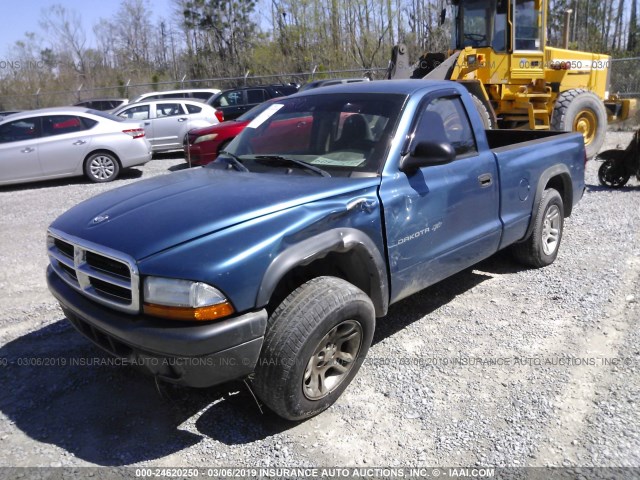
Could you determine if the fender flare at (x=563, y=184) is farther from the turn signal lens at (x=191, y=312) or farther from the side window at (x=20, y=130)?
the side window at (x=20, y=130)

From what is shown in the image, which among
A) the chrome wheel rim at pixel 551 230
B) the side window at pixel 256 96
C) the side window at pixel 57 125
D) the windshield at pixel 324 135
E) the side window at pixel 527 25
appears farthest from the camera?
the side window at pixel 256 96

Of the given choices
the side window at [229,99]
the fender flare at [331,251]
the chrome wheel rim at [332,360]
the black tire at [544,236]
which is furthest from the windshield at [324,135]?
the side window at [229,99]

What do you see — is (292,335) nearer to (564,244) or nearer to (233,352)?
(233,352)

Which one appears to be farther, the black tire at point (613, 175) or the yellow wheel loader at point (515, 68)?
the yellow wheel loader at point (515, 68)

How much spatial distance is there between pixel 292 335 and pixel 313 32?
3617cm

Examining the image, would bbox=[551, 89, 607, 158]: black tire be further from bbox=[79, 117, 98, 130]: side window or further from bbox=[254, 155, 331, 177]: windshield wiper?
bbox=[79, 117, 98, 130]: side window

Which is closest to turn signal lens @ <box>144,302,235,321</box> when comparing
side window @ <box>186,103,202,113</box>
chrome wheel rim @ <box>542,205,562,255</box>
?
chrome wheel rim @ <box>542,205,562,255</box>

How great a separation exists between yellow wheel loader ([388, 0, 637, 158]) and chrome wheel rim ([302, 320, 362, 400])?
282 inches

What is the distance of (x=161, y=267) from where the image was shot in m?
2.71

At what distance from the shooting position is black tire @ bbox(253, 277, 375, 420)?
9.53 ft

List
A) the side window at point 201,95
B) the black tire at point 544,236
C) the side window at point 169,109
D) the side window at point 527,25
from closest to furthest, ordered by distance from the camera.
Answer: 1. the black tire at point 544,236
2. the side window at point 527,25
3. the side window at point 169,109
4. the side window at point 201,95

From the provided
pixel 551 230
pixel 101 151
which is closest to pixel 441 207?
pixel 551 230

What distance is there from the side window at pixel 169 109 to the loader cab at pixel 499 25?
7.08m

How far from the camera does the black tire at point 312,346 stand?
291 cm
